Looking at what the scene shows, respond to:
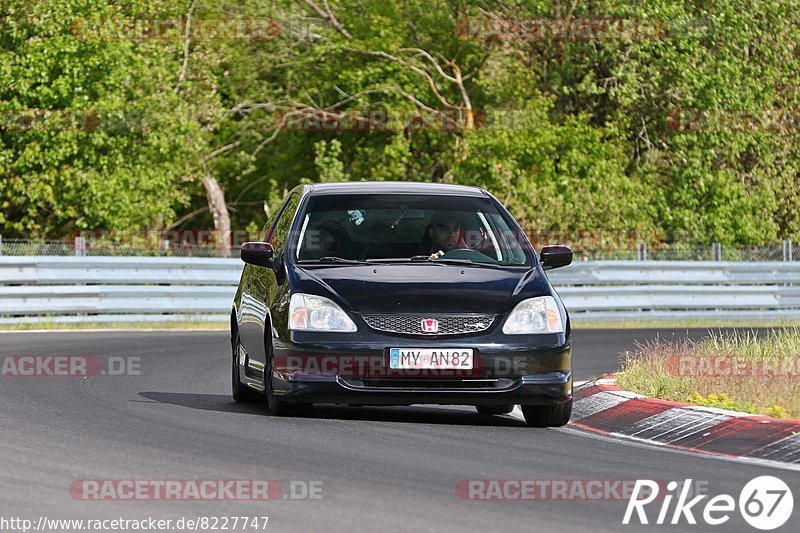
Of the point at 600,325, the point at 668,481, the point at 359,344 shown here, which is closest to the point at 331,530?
the point at 668,481

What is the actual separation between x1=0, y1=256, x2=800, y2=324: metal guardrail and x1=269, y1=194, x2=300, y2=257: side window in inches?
419

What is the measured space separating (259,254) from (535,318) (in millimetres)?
2173

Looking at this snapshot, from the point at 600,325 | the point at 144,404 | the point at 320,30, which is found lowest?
the point at 600,325

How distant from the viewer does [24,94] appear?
32.8 meters

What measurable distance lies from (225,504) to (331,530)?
31.0 inches

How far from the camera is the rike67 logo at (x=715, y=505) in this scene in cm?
729

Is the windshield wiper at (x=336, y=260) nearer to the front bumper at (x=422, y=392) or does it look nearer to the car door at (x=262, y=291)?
the car door at (x=262, y=291)

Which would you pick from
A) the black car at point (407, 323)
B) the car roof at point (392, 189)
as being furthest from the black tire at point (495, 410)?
the car roof at point (392, 189)

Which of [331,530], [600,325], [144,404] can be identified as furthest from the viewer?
[600,325]

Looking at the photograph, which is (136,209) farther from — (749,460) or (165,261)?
(749,460)

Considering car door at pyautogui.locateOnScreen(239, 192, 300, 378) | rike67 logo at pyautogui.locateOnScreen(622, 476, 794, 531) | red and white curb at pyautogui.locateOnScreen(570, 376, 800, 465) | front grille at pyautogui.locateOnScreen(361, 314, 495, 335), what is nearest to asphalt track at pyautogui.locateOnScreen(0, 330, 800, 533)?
rike67 logo at pyautogui.locateOnScreen(622, 476, 794, 531)

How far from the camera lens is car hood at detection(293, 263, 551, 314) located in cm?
1082

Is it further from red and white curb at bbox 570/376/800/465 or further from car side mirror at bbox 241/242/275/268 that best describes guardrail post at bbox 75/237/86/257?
red and white curb at bbox 570/376/800/465

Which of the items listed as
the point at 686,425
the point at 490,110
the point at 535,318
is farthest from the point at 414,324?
the point at 490,110
